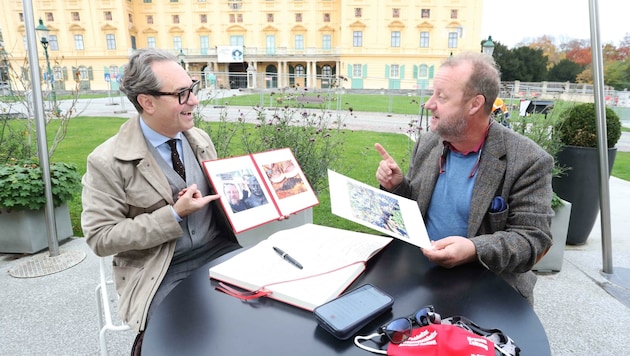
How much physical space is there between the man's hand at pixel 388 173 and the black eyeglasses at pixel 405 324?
3.26 feet

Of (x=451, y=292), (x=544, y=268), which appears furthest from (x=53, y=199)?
(x=544, y=268)

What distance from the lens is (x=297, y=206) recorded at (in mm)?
2086

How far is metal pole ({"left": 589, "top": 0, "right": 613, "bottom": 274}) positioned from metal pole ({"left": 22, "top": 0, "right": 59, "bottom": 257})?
470 centimetres

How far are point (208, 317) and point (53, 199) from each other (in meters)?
3.58

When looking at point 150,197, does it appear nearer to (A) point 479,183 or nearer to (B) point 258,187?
(B) point 258,187

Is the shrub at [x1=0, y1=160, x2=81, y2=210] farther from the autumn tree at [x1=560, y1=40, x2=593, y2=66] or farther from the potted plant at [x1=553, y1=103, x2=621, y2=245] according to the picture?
the autumn tree at [x1=560, y1=40, x2=593, y2=66]

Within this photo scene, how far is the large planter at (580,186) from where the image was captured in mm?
4039

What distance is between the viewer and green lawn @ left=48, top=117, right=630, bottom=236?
532cm

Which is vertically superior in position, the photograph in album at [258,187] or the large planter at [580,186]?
the photograph in album at [258,187]

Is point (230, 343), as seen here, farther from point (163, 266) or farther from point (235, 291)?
point (163, 266)

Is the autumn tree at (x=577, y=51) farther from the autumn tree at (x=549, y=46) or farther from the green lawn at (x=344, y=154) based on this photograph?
the green lawn at (x=344, y=154)

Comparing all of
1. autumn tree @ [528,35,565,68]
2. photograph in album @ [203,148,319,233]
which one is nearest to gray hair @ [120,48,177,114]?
photograph in album @ [203,148,319,233]

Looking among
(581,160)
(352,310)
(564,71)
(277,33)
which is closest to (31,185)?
(352,310)

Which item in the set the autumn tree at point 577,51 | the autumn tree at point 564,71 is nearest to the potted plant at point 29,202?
the autumn tree at point 564,71
